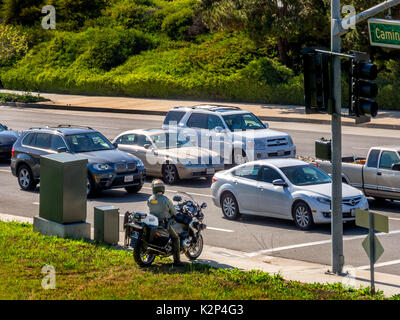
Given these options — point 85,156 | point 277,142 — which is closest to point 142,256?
point 85,156

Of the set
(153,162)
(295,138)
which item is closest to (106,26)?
(295,138)

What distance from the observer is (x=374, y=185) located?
19.5 meters

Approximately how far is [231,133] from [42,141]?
609 cm

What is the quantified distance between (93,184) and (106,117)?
20219 mm

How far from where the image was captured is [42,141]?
22609 millimetres

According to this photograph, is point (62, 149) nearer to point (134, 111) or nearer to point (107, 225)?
point (107, 225)

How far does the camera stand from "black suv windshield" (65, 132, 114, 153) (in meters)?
21.9

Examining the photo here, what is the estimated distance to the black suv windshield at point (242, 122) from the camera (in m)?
25.6

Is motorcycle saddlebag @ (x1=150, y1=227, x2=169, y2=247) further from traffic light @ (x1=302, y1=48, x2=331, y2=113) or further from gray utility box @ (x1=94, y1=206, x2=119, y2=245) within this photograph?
traffic light @ (x1=302, y1=48, x2=331, y2=113)

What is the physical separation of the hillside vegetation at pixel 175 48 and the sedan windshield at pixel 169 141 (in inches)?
645

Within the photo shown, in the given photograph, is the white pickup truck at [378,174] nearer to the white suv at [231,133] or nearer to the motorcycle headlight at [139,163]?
the white suv at [231,133]

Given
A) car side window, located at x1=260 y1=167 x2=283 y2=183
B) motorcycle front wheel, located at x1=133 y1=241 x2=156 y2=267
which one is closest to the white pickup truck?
car side window, located at x1=260 y1=167 x2=283 y2=183

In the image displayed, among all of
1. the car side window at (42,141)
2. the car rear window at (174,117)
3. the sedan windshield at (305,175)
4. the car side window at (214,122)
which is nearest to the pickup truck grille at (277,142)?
the car side window at (214,122)

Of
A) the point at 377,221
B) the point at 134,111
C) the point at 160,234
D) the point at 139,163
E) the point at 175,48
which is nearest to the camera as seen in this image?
the point at 377,221
